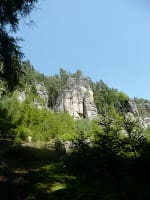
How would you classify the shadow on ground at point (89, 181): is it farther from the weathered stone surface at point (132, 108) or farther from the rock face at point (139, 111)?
the weathered stone surface at point (132, 108)

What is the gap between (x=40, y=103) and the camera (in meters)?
78.0

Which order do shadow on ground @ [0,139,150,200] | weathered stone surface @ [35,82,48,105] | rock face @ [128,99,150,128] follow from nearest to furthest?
1. shadow on ground @ [0,139,150,200]
2. weathered stone surface @ [35,82,48,105]
3. rock face @ [128,99,150,128]

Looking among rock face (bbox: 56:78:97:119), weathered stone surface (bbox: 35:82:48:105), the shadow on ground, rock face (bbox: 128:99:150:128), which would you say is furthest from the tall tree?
rock face (bbox: 128:99:150:128)

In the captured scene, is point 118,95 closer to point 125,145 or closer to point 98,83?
point 98,83

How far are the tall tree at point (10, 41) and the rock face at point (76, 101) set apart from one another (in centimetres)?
9361

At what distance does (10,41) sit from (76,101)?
325 feet

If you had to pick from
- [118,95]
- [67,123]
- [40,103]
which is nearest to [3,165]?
[67,123]

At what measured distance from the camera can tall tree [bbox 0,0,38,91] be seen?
34.1 feet

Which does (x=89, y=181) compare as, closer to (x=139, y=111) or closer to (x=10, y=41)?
(x=10, y=41)

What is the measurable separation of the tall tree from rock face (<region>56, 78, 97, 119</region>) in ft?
307

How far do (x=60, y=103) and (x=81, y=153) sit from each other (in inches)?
3827

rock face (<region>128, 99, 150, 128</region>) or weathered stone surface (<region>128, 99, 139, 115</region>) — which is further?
weathered stone surface (<region>128, 99, 139, 115</region>)

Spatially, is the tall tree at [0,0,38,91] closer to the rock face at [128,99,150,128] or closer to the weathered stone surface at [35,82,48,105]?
the weathered stone surface at [35,82,48,105]

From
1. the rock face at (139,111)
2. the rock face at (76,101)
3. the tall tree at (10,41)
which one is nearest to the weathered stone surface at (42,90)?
the rock face at (76,101)
